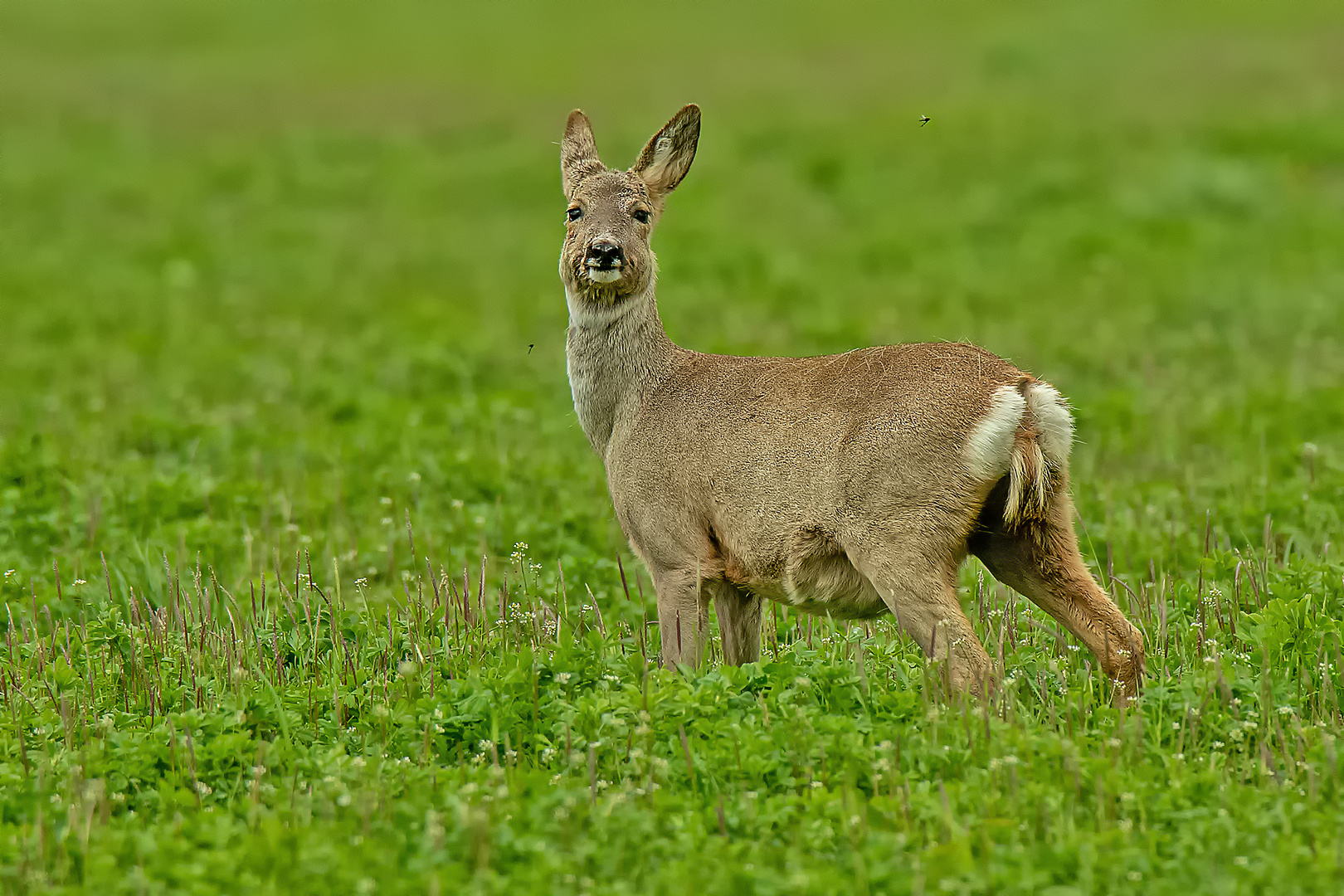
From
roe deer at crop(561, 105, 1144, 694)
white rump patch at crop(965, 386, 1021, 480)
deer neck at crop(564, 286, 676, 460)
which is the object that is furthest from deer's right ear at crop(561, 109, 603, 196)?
white rump patch at crop(965, 386, 1021, 480)

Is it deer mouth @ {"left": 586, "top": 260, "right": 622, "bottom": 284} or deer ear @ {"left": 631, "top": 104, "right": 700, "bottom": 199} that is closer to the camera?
deer mouth @ {"left": 586, "top": 260, "right": 622, "bottom": 284}

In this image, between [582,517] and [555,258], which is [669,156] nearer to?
[582,517]

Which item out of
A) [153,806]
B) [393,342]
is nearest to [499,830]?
[153,806]

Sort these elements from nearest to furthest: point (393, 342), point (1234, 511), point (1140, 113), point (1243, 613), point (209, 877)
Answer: point (209, 877) < point (1243, 613) < point (1234, 511) < point (393, 342) < point (1140, 113)

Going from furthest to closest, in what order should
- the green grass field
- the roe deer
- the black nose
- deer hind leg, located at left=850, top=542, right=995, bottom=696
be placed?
the black nose
the roe deer
deer hind leg, located at left=850, top=542, right=995, bottom=696
the green grass field

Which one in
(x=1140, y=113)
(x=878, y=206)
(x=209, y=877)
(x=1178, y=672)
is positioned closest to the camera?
(x=209, y=877)

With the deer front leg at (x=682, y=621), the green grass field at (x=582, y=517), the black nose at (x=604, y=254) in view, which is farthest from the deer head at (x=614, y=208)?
the deer front leg at (x=682, y=621)

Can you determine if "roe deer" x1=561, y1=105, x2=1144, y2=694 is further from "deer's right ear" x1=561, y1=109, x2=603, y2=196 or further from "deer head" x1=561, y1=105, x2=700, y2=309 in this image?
"deer's right ear" x1=561, y1=109, x2=603, y2=196

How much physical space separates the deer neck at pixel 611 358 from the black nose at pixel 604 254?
0.29 metres

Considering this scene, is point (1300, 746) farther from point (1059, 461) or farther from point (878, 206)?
point (878, 206)

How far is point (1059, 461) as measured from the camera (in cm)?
548

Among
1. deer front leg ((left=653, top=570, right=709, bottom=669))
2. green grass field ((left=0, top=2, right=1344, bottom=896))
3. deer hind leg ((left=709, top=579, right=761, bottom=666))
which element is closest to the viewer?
green grass field ((left=0, top=2, right=1344, bottom=896))

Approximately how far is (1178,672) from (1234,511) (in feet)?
8.25

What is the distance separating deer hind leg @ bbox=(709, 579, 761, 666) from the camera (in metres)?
6.11
